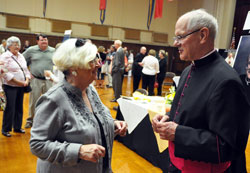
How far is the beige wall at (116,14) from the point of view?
13.8 metres

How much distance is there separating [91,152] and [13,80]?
3109 mm

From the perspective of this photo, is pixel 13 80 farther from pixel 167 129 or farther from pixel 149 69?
pixel 149 69

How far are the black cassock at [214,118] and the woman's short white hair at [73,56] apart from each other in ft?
2.18

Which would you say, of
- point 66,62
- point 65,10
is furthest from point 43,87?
point 65,10

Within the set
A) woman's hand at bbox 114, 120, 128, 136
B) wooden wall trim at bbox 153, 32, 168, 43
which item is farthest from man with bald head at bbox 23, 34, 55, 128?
wooden wall trim at bbox 153, 32, 168, 43

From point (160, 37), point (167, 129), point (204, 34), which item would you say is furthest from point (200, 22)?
point (160, 37)

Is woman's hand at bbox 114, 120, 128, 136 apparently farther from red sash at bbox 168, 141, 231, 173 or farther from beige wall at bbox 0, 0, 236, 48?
beige wall at bbox 0, 0, 236, 48

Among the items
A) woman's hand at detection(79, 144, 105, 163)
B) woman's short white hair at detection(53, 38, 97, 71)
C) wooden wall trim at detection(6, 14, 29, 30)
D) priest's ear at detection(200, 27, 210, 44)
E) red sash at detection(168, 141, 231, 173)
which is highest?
wooden wall trim at detection(6, 14, 29, 30)

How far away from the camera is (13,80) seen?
3.87 metres

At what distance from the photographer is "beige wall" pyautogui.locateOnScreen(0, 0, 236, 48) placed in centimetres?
1379

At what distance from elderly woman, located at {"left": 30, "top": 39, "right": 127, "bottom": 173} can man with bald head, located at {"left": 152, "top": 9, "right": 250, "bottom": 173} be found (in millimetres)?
405

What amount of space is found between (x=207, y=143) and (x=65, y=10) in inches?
595

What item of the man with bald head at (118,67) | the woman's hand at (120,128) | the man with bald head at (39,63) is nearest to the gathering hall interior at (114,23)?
the man with bald head at (118,67)

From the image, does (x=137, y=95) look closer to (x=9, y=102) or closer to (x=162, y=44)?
(x=9, y=102)
